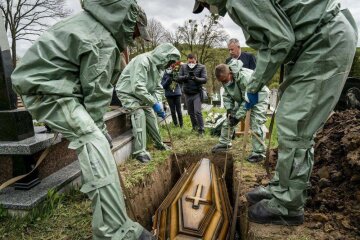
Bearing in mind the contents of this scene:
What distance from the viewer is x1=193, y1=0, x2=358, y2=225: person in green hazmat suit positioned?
217 cm

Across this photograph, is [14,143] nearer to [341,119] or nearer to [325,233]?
[325,233]

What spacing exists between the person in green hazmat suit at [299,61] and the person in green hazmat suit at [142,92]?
2772mm

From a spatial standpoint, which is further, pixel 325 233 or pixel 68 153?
pixel 68 153

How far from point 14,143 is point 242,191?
2.61 meters

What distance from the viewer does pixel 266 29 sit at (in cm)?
215

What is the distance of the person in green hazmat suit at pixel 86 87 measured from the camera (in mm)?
1990

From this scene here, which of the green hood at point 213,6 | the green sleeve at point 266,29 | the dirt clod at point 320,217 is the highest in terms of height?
the green hood at point 213,6

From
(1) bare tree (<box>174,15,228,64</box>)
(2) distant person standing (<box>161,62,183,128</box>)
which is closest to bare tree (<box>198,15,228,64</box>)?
(1) bare tree (<box>174,15,228,64</box>)

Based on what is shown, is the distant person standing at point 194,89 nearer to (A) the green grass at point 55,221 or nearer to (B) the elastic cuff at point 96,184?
(A) the green grass at point 55,221

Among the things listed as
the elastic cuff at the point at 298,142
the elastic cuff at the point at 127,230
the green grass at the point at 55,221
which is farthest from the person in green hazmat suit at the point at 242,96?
the elastic cuff at the point at 127,230

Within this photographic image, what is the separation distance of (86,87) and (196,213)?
167 cm

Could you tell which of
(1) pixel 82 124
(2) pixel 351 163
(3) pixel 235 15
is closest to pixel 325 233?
(2) pixel 351 163

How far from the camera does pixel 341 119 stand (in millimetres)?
4621

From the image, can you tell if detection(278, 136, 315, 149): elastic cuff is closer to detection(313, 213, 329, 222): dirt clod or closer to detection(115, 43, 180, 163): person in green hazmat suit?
detection(313, 213, 329, 222): dirt clod
